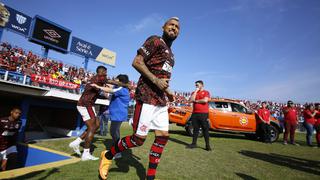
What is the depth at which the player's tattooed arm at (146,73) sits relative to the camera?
2781 millimetres

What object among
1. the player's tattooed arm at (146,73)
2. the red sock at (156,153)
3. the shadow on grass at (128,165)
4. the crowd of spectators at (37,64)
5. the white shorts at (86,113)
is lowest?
the shadow on grass at (128,165)

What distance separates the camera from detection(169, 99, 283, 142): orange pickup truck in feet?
36.3

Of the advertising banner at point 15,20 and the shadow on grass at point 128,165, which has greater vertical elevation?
the advertising banner at point 15,20

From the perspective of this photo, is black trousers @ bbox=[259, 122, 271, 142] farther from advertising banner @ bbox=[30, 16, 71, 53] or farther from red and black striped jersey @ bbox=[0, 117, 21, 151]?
advertising banner @ bbox=[30, 16, 71, 53]

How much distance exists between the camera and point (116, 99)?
546 cm

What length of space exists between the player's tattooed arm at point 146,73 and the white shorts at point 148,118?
35 centimetres

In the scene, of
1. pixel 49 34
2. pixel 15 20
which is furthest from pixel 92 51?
pixel 15 20

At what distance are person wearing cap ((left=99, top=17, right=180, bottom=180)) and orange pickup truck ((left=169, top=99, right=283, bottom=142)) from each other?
8.01 meters

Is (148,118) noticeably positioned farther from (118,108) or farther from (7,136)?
(7,136)

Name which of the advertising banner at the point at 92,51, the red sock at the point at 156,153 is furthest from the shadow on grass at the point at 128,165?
the advertising banner at the point at 92,51

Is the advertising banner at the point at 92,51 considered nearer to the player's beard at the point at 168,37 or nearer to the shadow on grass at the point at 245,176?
the player's beard at the point at 168,37

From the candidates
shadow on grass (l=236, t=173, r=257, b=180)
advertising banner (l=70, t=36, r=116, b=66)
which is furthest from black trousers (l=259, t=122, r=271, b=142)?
advertising banner (l=70, t=36, r=116, b=66)

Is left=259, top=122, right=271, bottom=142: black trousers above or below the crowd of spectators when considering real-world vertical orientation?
Result: below

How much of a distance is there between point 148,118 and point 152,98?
272 mm
